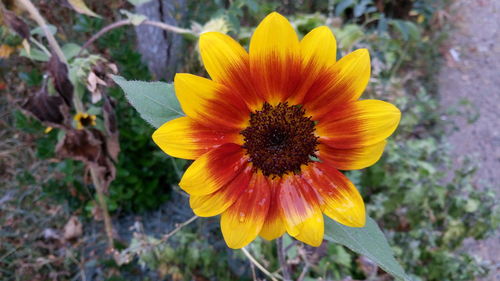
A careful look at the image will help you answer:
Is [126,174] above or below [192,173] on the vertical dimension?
below

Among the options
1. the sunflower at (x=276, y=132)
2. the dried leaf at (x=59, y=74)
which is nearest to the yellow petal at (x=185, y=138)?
the sunflower at (x=276, y=132)

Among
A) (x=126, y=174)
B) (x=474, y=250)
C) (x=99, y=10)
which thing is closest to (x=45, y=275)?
(x=126, y=174)

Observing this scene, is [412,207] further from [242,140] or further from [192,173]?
[192,173]

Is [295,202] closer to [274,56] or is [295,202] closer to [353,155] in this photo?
[353,155]

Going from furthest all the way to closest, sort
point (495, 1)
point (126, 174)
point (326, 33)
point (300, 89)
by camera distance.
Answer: point (495, 1) → point (126, 174) → point (300, 89) → point (326, 33)

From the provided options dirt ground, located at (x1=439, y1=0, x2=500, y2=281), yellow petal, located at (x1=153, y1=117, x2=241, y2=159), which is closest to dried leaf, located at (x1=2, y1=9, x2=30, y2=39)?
yellow petal, located at (x1=153, y1=117, x2=241, y2=159)

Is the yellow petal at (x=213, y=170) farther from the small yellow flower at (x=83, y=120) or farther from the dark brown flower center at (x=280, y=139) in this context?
the small yellow flower at (x=83, y=120)

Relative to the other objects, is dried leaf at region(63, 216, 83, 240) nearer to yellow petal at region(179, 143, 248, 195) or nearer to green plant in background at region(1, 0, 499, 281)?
green plant in background at region(1, 0, 499, 281)
